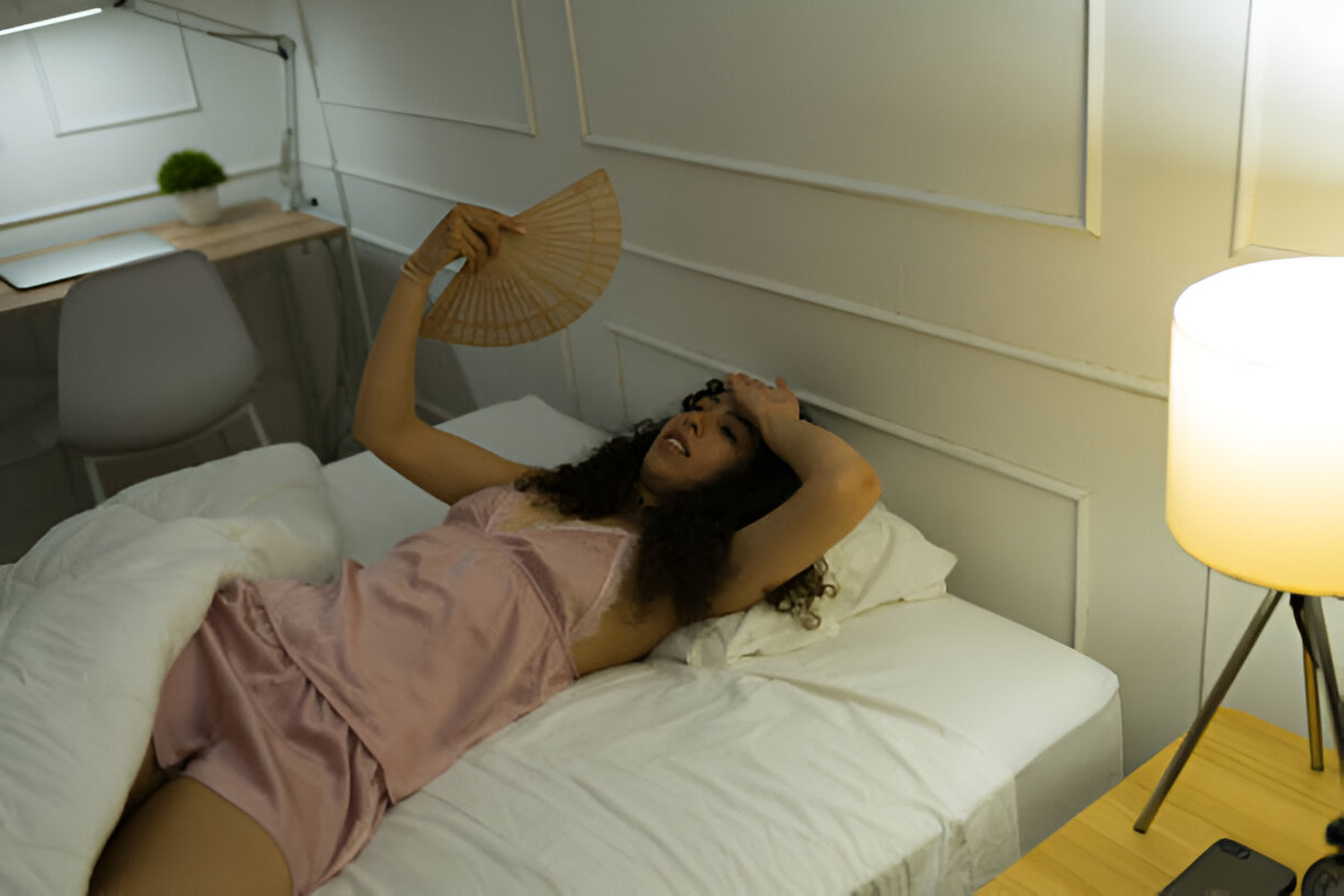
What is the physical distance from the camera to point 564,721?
1.50m

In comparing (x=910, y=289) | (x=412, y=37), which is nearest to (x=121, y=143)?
(x=412, y=37)

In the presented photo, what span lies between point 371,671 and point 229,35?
7.67 feet

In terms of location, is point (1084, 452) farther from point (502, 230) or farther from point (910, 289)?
point (502, 230)

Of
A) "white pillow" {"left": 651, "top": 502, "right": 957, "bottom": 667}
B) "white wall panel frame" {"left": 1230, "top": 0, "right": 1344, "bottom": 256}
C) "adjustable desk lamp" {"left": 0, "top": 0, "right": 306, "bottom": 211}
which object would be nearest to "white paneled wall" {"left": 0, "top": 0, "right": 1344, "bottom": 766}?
"white wall panel frame" {"left": 1230, "top": 0, "right": 1344, "bottom": 256}

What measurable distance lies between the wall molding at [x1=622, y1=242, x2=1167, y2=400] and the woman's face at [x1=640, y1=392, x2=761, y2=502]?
26 centimetres

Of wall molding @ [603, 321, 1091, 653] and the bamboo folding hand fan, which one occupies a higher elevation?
the bamboo folding hand fan

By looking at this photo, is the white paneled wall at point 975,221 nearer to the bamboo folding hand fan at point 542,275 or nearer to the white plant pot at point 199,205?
the bamboo folding hand fan at point 542,275

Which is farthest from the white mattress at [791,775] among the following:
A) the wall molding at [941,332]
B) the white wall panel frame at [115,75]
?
the white wall panel frame at [115,75]

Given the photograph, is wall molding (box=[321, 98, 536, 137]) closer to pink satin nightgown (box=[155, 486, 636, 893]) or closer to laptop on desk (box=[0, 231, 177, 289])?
laptop on desk (box=[0, 231, 177, 289])

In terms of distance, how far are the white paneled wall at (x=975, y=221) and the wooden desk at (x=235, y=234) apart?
35.2 inches

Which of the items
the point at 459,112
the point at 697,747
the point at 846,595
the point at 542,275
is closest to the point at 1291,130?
the point at 846,595

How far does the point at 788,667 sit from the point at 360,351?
7.88 feet

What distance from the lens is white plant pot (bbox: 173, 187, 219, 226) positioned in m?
3.31

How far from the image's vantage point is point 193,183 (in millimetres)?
3277
